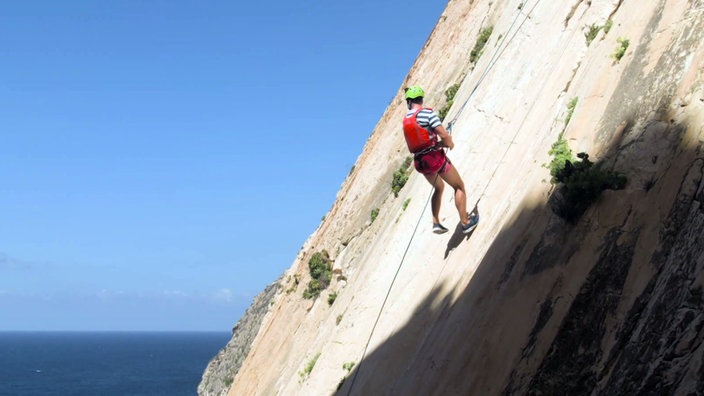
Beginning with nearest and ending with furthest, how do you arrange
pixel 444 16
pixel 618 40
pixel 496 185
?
pixel 618 40 → pixel 496 185 → pixel 444 16

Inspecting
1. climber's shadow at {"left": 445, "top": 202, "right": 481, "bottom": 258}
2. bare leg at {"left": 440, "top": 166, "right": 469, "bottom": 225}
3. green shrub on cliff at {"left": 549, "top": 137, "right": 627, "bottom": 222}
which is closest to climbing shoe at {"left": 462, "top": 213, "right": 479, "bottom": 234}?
climber's shadow at {"left": 445, "top": 202, "right": 481, "bottom": 258}

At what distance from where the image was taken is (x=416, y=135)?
10.8 metres

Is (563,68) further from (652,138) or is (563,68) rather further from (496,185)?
(652,138)

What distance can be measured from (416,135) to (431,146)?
300 mm

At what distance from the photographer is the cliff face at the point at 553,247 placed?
21.5 feet

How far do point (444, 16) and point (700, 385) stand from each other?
26225 mm

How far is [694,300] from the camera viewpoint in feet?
18.7

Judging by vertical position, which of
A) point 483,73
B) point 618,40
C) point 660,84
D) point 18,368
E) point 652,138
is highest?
point 483,73

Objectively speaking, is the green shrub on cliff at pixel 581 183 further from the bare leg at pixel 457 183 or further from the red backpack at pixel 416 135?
the red backpack at pixel 416 135

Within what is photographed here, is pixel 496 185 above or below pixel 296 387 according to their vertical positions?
above

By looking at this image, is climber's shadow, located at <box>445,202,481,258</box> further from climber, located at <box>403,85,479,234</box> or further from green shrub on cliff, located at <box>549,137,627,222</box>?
green shrub on cliff, located at <box>549,137,627,222</box>

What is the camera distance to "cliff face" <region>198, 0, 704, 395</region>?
6.54 metres

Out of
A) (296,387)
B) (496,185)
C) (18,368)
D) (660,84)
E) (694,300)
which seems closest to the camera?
(694,300)

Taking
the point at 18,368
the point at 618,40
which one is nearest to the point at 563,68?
the point at 618,40
